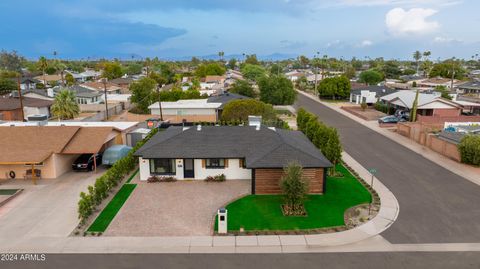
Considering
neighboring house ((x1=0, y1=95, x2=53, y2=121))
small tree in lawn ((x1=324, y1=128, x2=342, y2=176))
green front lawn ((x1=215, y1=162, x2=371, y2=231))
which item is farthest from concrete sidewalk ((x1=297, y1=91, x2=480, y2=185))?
neighboring house ((x1=0, y1=95, x2=53, y2=121))

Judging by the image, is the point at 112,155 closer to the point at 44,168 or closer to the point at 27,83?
the point at 44,168

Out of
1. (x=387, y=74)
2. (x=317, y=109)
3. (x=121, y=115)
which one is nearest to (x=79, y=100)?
(x=121, y=115)

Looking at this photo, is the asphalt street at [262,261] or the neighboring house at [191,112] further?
the neighboring house at [191,112]

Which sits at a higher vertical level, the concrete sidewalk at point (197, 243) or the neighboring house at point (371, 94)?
the neighboring house at point (371, 94)

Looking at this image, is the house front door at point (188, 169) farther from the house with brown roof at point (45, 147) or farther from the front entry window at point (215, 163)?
the house with brown roof at point (45, 147)

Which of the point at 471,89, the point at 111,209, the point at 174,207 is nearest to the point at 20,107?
the point at 111,209

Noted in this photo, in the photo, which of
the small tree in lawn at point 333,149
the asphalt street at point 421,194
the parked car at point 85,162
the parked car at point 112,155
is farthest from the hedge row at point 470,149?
the parked car at point 85,162
